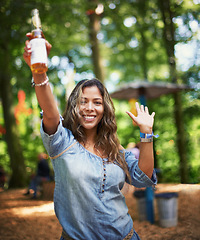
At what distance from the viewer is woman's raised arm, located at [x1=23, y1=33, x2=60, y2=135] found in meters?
1.51

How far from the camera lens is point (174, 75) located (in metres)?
7.42

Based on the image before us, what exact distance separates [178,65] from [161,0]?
5.97 feet

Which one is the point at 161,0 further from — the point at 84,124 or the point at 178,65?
the point at 84,124

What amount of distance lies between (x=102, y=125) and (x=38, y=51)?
71 cm

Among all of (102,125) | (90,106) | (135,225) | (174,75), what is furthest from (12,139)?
(90,106)

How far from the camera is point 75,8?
936 cm

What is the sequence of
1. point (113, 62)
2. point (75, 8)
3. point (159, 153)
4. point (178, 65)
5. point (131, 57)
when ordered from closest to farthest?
point (178, 65), point (75, 8), point (159, 153), point (131, 57), point (113, 62)

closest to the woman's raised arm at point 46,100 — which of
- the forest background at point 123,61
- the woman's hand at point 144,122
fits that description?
the woman's hand at point 144,122

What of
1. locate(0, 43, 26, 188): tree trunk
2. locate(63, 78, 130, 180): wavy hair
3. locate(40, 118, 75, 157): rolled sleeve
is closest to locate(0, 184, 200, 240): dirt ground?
locate(63, 78, 130, 180): wavy hair

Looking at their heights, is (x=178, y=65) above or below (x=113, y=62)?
below

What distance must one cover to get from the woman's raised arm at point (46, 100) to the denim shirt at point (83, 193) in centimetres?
4

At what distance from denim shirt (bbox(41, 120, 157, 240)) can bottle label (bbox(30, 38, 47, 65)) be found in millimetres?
373

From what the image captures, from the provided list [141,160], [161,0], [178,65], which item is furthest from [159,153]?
[141,160]

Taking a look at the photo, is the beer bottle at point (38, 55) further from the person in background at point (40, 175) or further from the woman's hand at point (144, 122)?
the person in background at point (40, 175)
